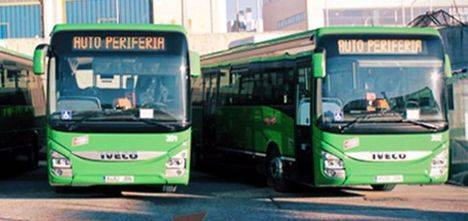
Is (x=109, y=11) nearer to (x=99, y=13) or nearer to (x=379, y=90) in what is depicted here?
(x=99, y=13)

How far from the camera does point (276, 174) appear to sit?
1542 cm

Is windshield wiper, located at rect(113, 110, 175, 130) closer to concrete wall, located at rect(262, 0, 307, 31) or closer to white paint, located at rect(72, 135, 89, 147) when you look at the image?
white paint, located at rect(72, 135, 89, 147)

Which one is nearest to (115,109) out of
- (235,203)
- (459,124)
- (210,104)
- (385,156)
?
(235,203)

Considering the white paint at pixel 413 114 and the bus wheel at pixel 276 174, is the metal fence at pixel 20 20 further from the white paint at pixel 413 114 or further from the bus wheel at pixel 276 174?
the white paint at pixel 413 114

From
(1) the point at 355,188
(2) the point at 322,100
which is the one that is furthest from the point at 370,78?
(1) the point at 355,188

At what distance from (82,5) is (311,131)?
139ft

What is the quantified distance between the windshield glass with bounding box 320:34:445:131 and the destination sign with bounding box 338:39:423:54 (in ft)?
0.32

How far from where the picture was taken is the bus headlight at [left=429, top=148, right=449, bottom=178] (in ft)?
44.8

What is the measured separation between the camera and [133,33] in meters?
13.6

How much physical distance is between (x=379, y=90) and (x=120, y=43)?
446 centimetres

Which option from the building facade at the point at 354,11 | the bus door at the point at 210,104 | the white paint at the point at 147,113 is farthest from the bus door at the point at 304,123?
the building facade at the point at 354,11

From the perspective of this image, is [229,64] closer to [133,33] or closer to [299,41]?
[299,41]

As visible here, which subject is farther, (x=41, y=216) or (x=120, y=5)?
(x=120, y=5)

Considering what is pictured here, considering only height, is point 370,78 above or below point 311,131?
above
